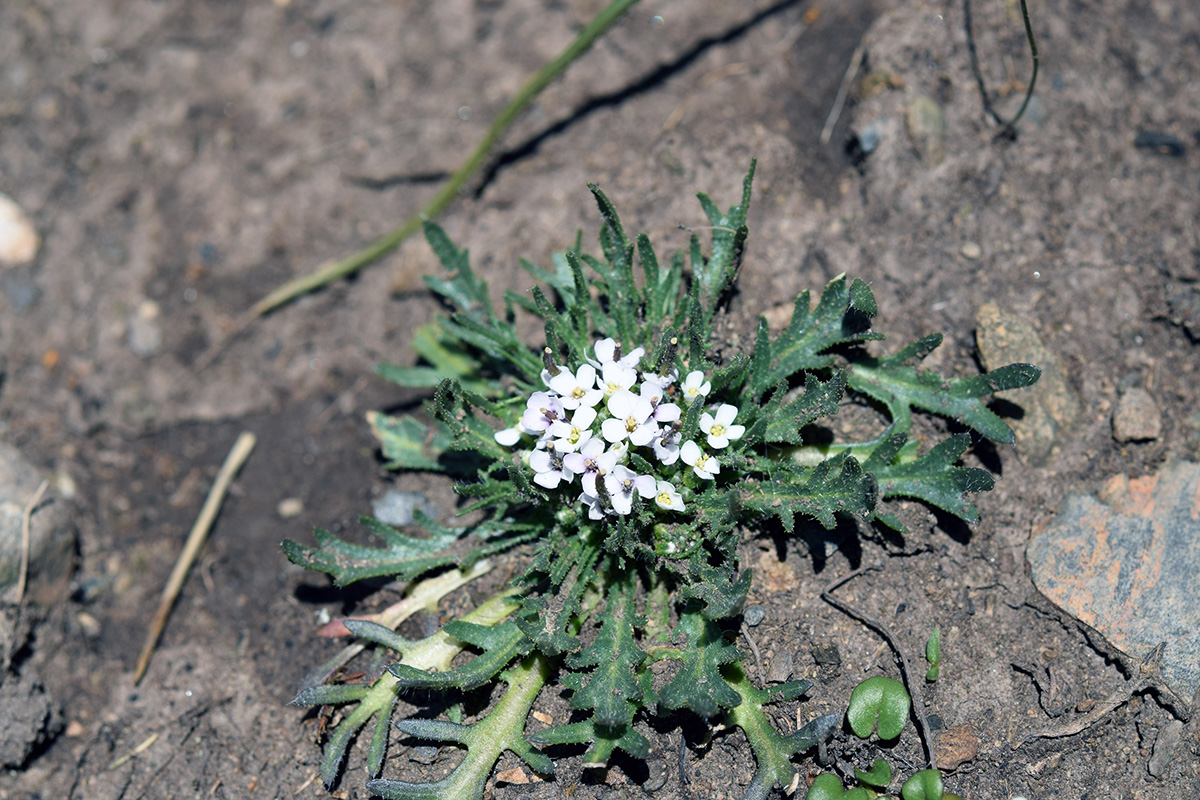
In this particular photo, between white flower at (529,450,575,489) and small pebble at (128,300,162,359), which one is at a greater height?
white flower at (529,450,575,489)

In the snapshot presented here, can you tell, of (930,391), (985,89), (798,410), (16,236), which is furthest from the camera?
(16,236)

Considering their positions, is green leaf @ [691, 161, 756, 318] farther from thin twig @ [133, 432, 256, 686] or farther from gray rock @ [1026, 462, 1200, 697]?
thin twig @ [133, 432, 256, 686]

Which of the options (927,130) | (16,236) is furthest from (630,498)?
(16,236)

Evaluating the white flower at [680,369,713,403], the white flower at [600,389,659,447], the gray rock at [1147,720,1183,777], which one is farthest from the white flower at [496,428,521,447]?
the gray rock at [1147,720,1183,777]

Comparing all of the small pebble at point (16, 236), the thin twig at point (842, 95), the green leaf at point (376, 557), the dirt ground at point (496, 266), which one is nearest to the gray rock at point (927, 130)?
the dirt ground at point (496, 266)

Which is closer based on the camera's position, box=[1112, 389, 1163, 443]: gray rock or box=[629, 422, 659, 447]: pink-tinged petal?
box=[629, 422, 659, 447]: pink-tinged petal

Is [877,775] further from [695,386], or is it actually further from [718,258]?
[718,258]

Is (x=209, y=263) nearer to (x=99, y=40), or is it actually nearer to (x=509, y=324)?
(x=99, y=40)

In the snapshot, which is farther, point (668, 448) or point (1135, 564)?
point (1135, 564)
